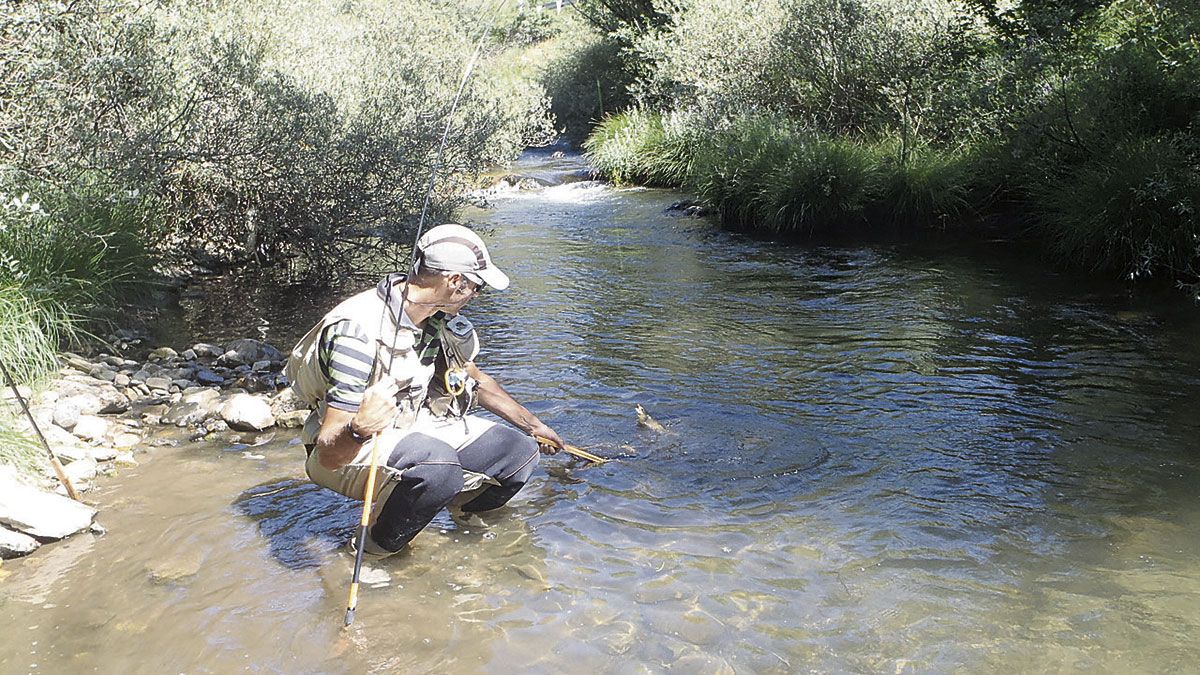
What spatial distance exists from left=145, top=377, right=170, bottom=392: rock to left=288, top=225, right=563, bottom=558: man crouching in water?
11.5 feet

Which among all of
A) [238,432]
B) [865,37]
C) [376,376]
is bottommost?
[238,432]

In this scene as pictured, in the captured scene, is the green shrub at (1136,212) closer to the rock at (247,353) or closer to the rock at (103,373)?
the rock at (247,353)

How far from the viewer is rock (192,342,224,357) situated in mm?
8750

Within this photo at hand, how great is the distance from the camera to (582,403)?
24.9 ft

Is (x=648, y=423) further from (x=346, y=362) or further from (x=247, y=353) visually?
(x=247, y=353)

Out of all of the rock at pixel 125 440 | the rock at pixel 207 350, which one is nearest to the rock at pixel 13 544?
the rock at pixel 125 440

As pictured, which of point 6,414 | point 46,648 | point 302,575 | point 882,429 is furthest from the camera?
point 882,429

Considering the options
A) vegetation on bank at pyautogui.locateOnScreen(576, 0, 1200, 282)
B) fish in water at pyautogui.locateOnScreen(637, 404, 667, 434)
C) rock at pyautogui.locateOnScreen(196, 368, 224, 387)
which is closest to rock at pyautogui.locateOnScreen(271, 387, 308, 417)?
rock at pyautogui.locateOnScreen(196, 368, 224, 387)

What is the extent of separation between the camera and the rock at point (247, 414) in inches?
273

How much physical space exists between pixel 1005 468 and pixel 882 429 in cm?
97

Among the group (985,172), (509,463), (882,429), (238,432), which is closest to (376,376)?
(509,463)

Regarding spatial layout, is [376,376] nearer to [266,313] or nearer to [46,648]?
[46,648]

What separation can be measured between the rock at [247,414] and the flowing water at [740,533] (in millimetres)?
199

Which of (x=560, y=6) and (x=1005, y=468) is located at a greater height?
(x=560, y=6)
